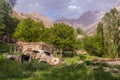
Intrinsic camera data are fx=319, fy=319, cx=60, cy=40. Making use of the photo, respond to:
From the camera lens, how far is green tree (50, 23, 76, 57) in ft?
336

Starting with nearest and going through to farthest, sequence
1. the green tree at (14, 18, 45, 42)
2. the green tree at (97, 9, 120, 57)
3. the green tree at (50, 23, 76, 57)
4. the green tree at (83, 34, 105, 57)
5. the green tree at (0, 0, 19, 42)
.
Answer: the green tree at (0, 0, 19, 42)
the green tree at (97, 9, 120, 57)
the green tree at (50, 23, 76, 57)
the green tree at (14, 18, 45, 42)
the green tree at (83, 34, 105, 57)

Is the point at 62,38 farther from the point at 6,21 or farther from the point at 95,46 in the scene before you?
the point at 6,21

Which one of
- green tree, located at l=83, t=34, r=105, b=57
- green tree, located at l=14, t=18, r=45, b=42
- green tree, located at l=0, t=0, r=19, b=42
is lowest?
green tree, located at l=83, t=34, r=105, b=57

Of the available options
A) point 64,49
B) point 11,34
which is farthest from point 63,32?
point 11,34

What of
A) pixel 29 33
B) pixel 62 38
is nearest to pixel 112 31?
pixel 62 38

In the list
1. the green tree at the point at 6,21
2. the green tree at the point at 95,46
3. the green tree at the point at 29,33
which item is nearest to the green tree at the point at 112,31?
the green tree at the point at 95,46

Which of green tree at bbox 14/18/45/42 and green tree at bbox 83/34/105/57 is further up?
green tree at bbox 14/18/45/42

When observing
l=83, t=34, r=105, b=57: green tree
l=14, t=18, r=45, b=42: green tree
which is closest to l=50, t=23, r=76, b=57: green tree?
l=14, t=18, r=45, b=42: green tree

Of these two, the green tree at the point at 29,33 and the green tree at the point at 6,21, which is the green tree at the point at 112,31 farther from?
the green tree at the point at 6,21

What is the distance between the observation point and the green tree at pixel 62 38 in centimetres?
10256

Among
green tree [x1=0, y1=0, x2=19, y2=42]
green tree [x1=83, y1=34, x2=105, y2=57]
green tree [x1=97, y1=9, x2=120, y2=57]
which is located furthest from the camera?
green tree [x1=83, y1=34, x2=105, y2=57]

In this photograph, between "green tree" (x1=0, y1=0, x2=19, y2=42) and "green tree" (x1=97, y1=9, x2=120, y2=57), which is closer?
"green tree" (x1=0, y1=0, x2=19, y2=42)

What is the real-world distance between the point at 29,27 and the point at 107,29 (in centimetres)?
2707

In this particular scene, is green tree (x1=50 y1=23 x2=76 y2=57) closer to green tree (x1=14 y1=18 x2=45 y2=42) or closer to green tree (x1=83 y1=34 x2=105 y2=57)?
green tree (x1=14 y1=18 x2=45 y2=42)
